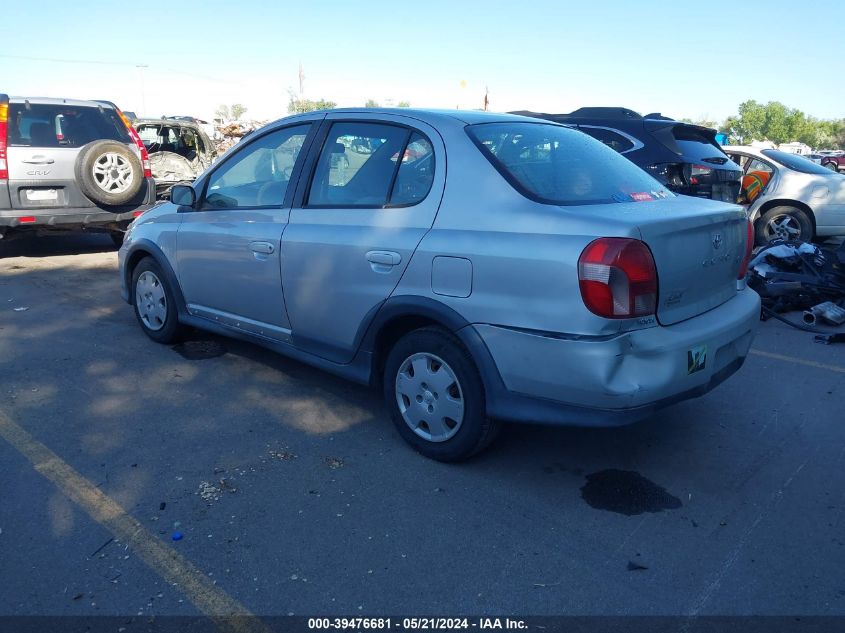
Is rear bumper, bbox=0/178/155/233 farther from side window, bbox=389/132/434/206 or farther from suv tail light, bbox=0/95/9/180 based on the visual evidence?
side window, bbox=389/132/434/206

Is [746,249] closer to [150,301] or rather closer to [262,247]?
[262,247]

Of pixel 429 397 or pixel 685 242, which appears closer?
pixel 685 242

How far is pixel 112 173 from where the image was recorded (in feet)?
27.6

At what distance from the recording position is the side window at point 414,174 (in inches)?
142

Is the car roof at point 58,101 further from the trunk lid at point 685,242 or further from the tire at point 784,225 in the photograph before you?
the tire at point 784,225

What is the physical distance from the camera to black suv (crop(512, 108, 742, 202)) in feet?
26.6

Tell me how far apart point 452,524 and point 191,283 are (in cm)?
279

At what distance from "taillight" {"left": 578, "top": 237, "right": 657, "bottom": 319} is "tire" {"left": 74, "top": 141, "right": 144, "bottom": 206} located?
693 centimetres

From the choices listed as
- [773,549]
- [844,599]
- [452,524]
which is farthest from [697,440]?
[452,524]

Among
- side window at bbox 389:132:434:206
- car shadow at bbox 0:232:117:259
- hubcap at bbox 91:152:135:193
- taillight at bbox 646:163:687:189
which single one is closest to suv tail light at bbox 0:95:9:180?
hubcap at bbox 91:152:135:193

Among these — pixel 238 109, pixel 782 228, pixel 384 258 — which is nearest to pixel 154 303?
pixel 384 258

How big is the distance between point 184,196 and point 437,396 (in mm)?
2497

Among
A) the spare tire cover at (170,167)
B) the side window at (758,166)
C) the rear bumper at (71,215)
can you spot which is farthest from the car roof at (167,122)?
the side window at (758,166)

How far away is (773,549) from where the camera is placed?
296 centimetres
